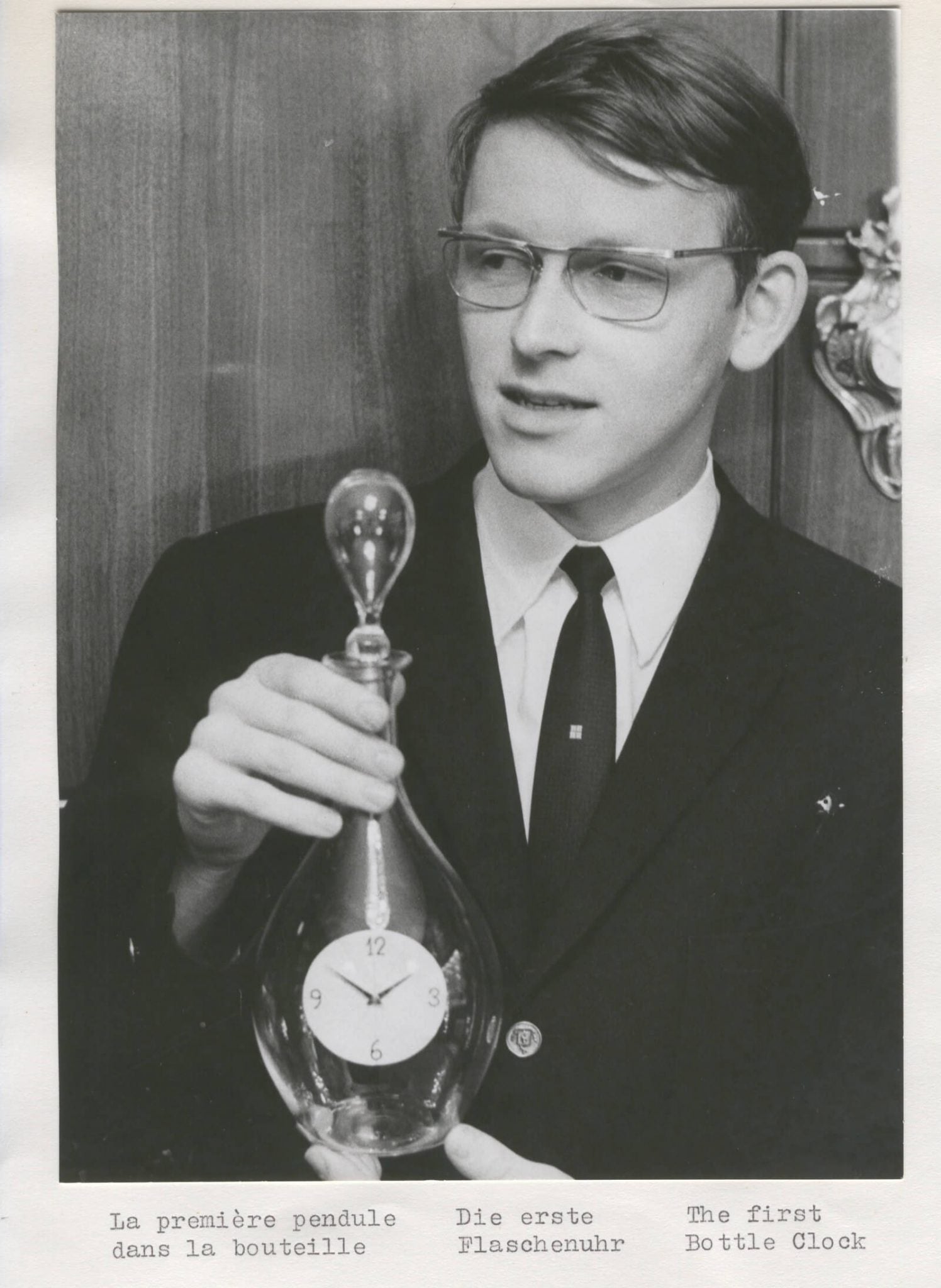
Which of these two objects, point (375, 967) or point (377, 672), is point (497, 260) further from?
point (375, 967)

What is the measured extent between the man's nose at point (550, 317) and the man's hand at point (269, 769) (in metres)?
0.23

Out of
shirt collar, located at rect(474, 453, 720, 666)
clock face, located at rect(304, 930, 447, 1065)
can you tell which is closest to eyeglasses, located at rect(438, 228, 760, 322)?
shirt collar, located at rect(474, 453, 720, 666)

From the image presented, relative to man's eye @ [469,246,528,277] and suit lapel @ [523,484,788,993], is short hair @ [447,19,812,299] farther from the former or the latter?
suit lapel @ [523,484,788,993]

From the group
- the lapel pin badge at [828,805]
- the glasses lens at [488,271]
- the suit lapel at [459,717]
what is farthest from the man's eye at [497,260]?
the lapel pin badge at [828,805]

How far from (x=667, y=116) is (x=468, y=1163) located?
0.65 metres

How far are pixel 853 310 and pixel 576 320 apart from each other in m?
0.19

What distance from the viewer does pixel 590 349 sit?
0.75 m

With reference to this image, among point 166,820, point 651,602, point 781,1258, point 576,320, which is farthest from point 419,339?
point 781,1258

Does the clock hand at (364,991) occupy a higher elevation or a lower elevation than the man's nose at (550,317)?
lower

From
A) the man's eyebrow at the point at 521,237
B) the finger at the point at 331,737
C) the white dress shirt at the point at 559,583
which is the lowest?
the finger at the point at 331,737

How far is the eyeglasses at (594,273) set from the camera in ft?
2.43

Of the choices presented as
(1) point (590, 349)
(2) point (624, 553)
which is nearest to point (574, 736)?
(2) point (624, 553)

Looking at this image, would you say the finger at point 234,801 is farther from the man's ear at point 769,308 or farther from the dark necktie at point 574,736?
the man's ear at point 769,308

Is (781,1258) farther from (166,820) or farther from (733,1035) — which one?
(166,820)
